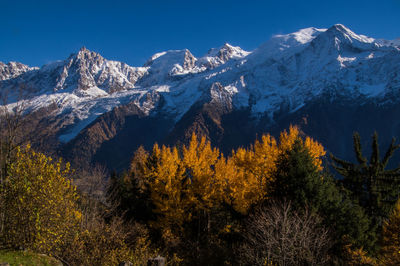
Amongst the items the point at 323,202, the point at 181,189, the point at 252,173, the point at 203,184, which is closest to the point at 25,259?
the point at 181,189

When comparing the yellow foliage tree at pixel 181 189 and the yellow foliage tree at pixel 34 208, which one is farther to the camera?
the yellow foliage tree at pixel 181 189

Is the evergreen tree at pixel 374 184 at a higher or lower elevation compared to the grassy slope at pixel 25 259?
higher

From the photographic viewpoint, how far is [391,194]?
2752cm

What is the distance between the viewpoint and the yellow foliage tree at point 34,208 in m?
14.0

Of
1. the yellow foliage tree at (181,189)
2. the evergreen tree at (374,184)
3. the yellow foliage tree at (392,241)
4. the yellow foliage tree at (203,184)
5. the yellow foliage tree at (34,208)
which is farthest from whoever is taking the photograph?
the evergreen tree at (374,184)

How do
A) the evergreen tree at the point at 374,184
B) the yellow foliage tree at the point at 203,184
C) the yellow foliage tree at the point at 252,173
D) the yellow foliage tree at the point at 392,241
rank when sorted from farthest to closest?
1. the evergreen tree at the point at 374,184
2. the yellow foliage tree at the point at 203,184
3. the yellow foliage tree at the point at 252,173
4. the yellow foliage tree at the point at 392,241

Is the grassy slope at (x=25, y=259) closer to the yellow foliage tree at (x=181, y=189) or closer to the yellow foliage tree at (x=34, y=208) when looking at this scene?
the yellow foliage tree at (x=34, y=208)

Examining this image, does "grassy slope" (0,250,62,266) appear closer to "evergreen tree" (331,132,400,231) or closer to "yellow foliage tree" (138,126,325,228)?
"yellow foliage tree" (138,126,325,228)

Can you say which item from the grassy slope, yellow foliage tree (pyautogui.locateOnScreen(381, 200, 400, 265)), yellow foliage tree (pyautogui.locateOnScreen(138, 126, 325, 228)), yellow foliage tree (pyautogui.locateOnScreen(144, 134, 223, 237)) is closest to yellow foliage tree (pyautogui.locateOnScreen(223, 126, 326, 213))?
yellow foliage tree (pyautogui.locateOnScreen(138, 126, 325, 228))

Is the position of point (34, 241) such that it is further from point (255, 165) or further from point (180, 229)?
point (255, 165)

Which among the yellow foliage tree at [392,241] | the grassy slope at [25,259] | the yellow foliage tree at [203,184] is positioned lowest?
the grassy slope at [25,259]

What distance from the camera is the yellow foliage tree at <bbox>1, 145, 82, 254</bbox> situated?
45.8 feet

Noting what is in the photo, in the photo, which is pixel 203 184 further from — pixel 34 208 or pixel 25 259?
pixel 25 259

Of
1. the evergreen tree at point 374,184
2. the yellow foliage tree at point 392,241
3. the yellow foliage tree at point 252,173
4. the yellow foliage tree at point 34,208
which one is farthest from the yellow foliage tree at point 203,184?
the yellow foliage tree at point 34,208
